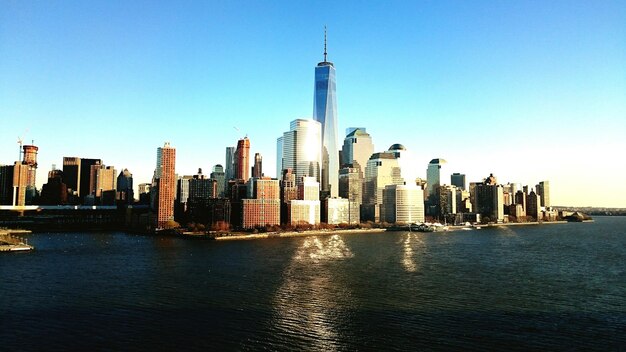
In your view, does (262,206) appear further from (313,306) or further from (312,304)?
(313,306)

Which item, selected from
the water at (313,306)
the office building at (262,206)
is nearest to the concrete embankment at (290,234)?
the office building at (262,206)

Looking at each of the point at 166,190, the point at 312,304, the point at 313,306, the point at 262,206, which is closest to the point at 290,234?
the point at 262,206

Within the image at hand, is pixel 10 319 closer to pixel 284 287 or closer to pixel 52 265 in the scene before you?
pixel 284 287

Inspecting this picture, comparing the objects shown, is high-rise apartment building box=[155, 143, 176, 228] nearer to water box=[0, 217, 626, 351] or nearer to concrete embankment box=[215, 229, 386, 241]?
concrete embankment box=[215, 229, 386, 241]

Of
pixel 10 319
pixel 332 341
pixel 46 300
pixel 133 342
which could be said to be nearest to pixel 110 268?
pixel 46 300

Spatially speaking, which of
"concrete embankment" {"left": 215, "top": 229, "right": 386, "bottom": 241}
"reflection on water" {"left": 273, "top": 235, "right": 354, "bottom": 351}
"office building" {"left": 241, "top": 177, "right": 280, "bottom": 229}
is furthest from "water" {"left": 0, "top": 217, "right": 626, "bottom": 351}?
"office building" {"left": 241, "top": 177, "right": 280, "bottom": 229}

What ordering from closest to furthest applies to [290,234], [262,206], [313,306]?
[313,306] < [290,234] < [262,206]
